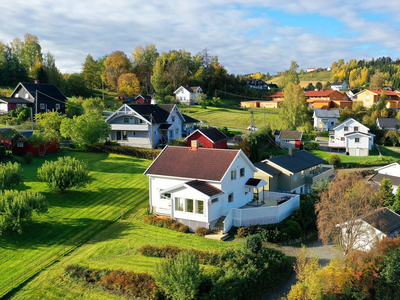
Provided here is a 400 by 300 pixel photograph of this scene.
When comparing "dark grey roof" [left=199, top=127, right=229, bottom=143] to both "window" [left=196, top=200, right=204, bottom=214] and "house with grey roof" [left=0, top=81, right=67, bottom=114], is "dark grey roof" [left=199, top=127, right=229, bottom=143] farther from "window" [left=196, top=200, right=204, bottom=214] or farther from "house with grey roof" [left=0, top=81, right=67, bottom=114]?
"house with grey roof" [left=0, top=81, right=67, bottom=114]

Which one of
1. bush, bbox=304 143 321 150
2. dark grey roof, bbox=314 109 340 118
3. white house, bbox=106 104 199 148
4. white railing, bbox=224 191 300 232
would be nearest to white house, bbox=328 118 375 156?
bush, bbox=304 143 321 150

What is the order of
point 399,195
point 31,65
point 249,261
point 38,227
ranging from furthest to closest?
point 31,65 → point 399,195 → point 38,227 → point 249,261

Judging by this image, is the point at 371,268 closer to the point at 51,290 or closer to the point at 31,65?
the point at 51,290

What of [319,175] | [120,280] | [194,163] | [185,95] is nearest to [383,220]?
[194,163]

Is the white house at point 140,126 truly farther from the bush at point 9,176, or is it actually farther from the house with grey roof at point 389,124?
the house with grey roof at point 389,124

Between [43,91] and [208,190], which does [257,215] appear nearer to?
[208,190]

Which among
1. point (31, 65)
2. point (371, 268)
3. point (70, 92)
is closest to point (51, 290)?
point (371, 268)
